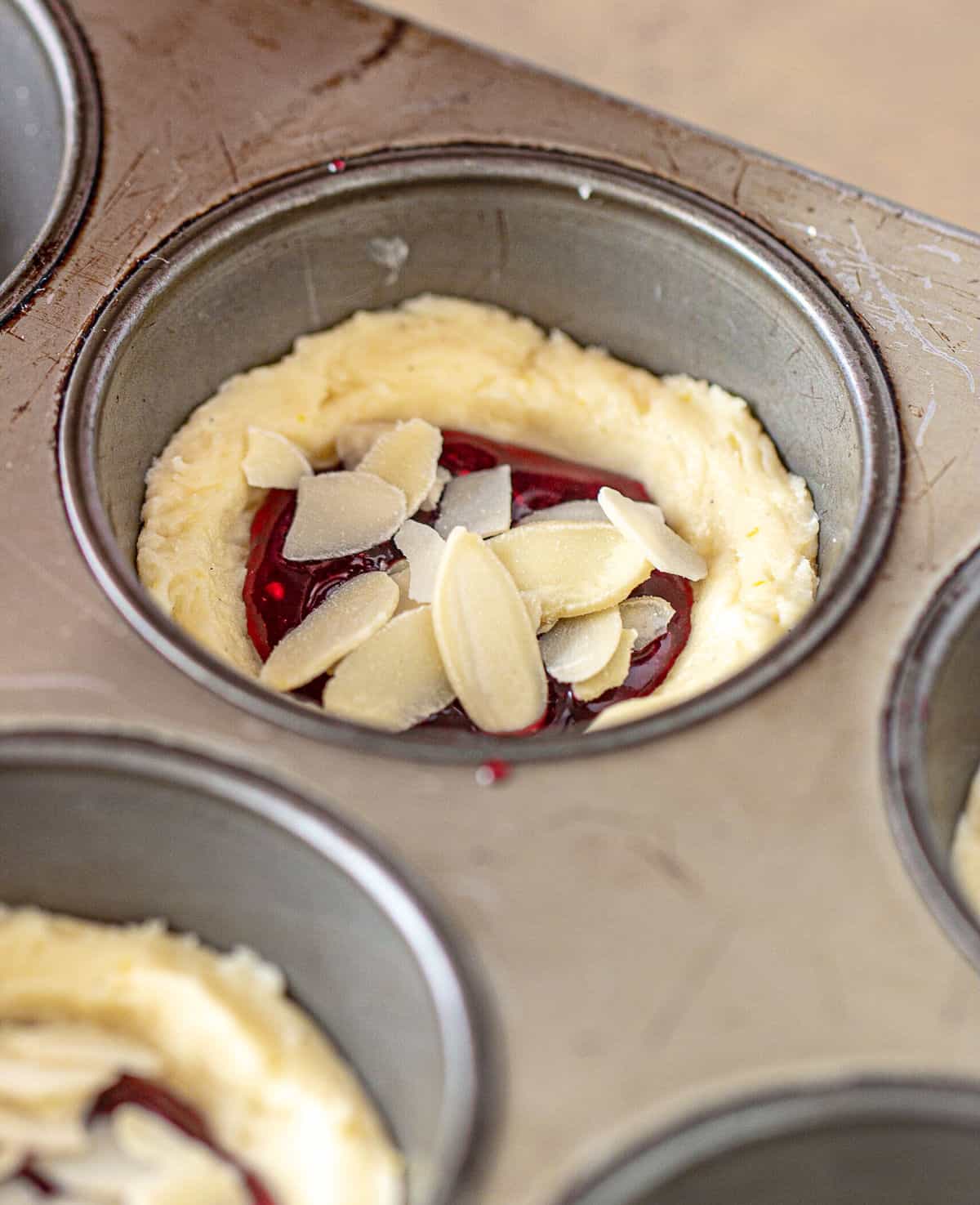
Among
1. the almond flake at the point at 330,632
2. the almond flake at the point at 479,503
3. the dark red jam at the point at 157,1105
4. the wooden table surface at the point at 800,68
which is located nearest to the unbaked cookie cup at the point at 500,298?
the almond flake at the point at 330,632

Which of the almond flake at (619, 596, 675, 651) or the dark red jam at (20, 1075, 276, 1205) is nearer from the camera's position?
the dark red jam at (20, 1075, 276, 1205)

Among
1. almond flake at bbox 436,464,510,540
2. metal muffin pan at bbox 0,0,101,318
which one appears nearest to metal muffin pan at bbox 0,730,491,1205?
almond flake at bbox 436,464,510,540

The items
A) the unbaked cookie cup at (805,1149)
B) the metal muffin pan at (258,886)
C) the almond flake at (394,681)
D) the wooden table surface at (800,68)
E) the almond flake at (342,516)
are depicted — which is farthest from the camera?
the wooden table surface at (800,68)

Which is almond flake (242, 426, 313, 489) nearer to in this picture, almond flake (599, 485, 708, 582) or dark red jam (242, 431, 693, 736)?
dark red jam (242, 431, 693, 736)

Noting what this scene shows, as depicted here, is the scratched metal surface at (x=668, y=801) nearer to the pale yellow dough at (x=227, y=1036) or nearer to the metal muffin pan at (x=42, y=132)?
the metal muffin pan at (x=42, y=132)

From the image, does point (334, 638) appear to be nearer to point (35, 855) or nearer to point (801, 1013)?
point (35, 855)

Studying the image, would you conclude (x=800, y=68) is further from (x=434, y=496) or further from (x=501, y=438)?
(x=434, y=496)

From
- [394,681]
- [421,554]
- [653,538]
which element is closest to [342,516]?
[421,554]

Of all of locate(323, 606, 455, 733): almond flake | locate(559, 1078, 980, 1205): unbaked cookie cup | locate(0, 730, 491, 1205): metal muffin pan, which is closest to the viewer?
locate(559, 1078, 980, 1205): unbaked cookie cup
